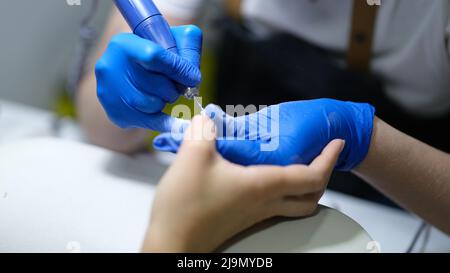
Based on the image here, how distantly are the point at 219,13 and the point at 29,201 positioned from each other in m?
0.85

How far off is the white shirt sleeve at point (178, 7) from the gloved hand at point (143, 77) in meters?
0.28

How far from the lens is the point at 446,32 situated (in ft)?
2.53

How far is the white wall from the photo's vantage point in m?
Answer: 1.13

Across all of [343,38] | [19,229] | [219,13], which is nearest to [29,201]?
[19,229]

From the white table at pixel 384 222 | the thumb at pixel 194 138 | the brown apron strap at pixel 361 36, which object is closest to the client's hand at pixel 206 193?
the thumb at pixel 194 138

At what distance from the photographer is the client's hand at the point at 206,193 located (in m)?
0.45

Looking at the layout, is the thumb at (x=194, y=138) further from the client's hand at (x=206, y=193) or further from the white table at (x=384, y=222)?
the white table at (x=384, y=222)

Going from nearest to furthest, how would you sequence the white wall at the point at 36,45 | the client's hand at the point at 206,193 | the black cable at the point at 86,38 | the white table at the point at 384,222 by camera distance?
the client's hand at the point at 206,193, the white table at the point at 384,222, the black cable at the point at 86,38, the white wall at the point at 36,45

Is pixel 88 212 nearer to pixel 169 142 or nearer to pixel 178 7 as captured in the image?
pixel 169 142

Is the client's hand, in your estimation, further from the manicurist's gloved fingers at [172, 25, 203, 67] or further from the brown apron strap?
the brown apron strap

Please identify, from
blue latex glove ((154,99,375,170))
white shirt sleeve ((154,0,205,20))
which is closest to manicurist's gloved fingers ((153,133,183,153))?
blue latex glove ((154,99,375,170))

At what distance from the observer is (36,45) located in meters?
1.22

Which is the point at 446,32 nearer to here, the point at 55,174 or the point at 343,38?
the point at 343,38
